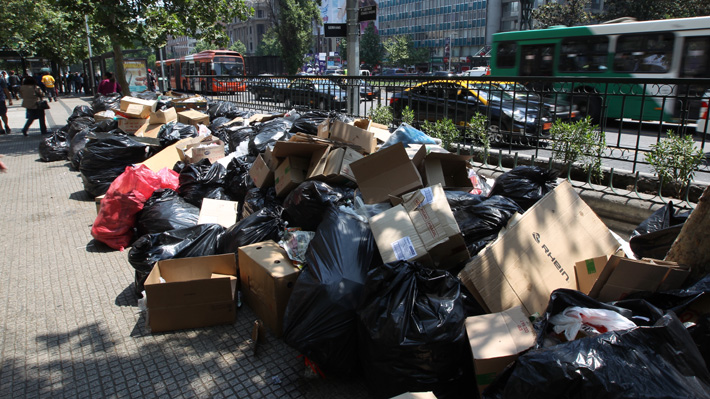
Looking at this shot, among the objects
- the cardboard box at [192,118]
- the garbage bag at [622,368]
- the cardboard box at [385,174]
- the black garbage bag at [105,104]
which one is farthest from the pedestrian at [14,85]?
the garbage bag at [622,368]

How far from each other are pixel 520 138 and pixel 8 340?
5250 mm

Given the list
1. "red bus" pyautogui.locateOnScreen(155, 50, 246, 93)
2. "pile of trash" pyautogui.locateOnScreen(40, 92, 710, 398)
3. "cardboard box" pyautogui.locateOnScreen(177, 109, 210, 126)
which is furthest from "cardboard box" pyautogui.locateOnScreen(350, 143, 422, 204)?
"red bus" pyautogui.locateOnScreen(155, 50, 246, 93)

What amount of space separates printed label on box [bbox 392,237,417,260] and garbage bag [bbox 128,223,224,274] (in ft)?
5.71

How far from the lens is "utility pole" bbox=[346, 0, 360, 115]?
7877mm

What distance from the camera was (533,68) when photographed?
15.1m

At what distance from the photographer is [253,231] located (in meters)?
3.61

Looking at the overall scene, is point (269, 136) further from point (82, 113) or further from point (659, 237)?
point (82, 113)

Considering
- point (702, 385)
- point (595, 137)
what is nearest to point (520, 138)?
point (595, 137)

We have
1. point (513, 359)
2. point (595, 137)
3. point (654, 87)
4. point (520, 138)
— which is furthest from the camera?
point (520, 138)

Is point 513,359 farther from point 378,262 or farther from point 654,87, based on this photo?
point 654,87

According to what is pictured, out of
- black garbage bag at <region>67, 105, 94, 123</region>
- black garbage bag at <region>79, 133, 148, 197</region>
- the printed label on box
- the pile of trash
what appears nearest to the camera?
the pile of trash

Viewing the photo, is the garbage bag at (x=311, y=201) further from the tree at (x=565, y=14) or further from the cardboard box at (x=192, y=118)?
the tree at (x=565, y=14)

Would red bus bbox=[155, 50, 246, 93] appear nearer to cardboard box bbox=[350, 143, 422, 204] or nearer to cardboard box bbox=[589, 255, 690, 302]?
cardboard box bbox=[350, 143, 422, 204]

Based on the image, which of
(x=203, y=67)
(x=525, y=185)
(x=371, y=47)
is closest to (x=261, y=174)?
(x=525, y=185)
